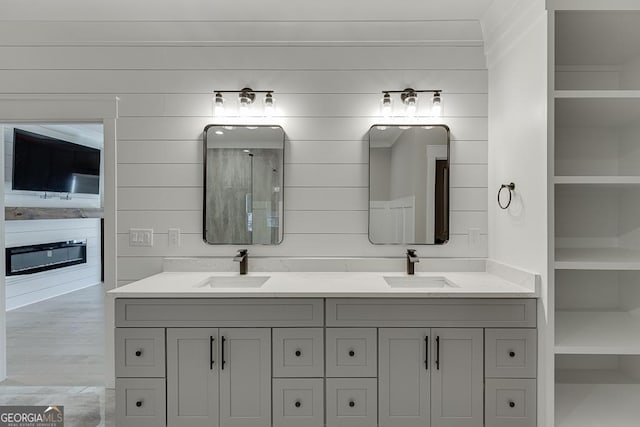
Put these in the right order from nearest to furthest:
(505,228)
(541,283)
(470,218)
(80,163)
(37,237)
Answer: (541,283) → (505,228) → (470,218) → (37,237) → (80,163)

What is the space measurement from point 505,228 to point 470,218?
0.28 metres

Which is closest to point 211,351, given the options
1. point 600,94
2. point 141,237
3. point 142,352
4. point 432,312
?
point 142,352

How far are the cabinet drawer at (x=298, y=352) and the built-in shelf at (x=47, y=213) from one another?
4.38 meters

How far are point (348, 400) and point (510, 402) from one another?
2.78 feet

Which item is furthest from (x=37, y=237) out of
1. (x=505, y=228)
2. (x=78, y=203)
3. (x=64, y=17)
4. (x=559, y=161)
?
(x=559, y=161)

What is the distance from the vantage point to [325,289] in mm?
2025

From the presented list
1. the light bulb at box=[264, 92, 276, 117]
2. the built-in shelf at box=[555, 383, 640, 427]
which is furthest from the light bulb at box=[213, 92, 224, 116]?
the built-in shelf at box=[555, 383, 640, 427]

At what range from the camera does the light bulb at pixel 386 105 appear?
2.52m

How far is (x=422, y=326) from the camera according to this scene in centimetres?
197

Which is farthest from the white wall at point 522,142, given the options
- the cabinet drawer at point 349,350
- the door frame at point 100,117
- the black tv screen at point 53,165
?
the black tv screen at point 53,165

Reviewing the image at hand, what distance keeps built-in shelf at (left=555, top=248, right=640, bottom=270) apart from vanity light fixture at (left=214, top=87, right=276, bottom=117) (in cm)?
194

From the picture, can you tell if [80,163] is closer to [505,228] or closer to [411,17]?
[411,17]

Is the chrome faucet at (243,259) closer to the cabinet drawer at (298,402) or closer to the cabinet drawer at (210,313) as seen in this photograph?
the cabinet drawer at (210,313)

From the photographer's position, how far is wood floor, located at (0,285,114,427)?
2.42 meters
